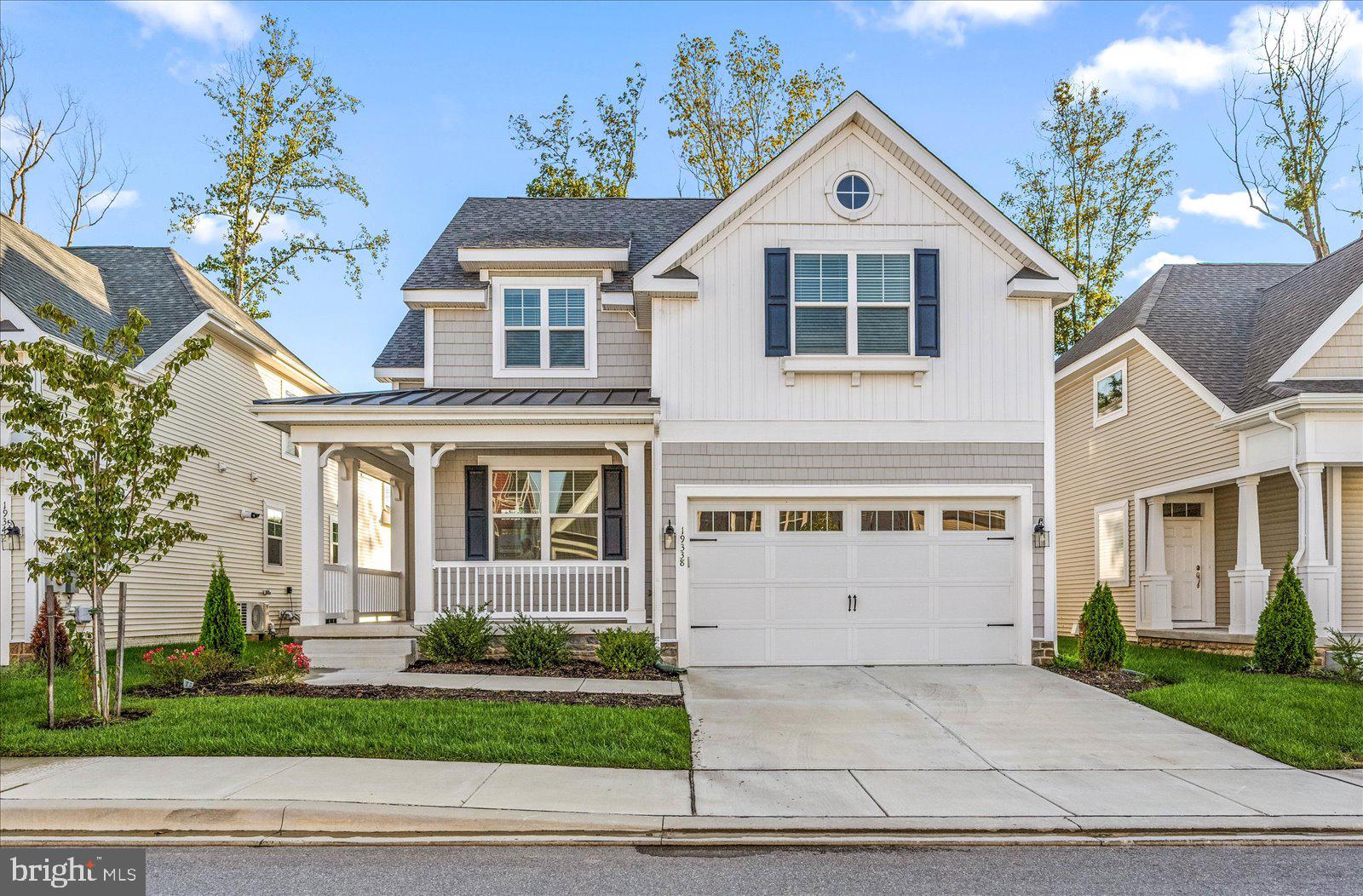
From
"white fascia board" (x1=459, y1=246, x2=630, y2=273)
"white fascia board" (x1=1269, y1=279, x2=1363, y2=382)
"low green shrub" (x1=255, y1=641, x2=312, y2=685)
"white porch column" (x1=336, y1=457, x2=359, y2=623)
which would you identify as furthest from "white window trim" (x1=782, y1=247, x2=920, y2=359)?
"low green shrub" (x1=255, y1=641, x2=312, y2=685)

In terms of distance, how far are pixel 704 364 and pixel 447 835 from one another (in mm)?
8359

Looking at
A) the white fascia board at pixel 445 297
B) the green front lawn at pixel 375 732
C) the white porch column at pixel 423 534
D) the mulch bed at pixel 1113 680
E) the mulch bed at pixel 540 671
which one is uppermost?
the white fascia board at pixel 445 297

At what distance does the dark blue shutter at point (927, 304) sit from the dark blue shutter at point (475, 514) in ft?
20.8

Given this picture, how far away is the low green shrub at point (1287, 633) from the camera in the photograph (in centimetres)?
1284

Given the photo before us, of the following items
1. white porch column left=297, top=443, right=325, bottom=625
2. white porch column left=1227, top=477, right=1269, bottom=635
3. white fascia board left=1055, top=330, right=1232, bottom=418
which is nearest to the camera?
white porch column left=297, top=443, right=325, bottom=625

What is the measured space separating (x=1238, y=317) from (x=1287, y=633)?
24.5 ft

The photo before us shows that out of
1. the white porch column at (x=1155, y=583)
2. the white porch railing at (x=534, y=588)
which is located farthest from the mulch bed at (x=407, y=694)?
the white porch column at (x=1155, y=583)

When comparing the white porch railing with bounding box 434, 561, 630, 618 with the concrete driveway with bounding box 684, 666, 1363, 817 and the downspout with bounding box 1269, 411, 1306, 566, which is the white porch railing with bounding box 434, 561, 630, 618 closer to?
the concrete driveway with bounding box 684, 666, 1363, 817

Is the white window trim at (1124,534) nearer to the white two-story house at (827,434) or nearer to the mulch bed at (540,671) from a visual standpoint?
the white two-story house at (827,434)

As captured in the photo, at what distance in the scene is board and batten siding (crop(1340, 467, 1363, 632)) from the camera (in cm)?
1491

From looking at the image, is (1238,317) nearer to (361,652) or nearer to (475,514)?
(475,514)

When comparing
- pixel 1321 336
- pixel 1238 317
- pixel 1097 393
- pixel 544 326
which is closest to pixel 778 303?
pixel 544 326

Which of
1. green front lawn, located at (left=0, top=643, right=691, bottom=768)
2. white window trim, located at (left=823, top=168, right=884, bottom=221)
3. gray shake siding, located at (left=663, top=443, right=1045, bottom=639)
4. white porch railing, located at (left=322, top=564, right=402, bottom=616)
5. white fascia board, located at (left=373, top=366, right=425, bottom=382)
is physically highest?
white window trim, located at (left=823, top=168, right=884, bottom=221)

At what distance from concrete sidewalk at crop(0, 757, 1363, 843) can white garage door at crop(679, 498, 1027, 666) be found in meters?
5.41
